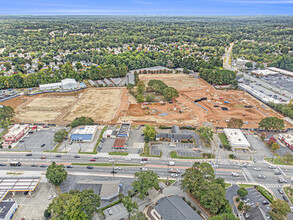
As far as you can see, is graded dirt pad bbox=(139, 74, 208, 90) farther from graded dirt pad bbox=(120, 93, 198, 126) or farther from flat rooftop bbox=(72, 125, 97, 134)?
flat rooftop bbox=(72, 125, 97, 134)

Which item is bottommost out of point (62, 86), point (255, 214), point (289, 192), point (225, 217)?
point (62, 86)

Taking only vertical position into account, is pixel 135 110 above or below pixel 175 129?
below

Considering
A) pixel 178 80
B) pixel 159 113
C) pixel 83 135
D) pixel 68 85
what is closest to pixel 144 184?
pixel 83 135

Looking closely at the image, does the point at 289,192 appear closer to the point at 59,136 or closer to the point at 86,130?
the point at 86,130

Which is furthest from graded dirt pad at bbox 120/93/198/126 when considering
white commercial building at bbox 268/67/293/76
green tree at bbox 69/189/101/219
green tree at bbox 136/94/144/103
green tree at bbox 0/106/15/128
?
white commercial building at bbox 268/67/293/76

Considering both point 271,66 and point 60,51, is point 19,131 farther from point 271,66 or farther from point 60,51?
point 271,66

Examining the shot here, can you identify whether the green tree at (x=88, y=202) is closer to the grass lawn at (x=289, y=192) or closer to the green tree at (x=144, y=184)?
the green tree at (x=144, y=184)
